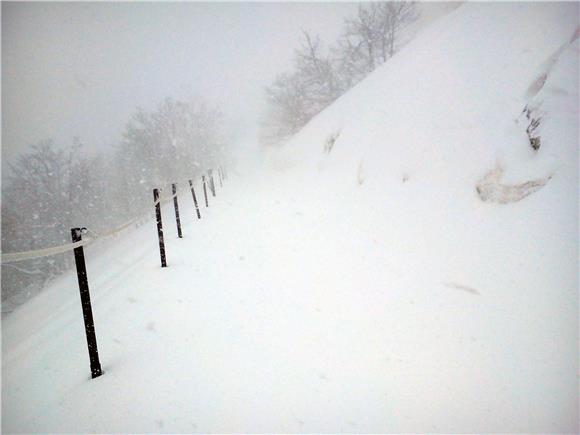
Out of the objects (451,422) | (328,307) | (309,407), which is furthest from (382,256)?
(309,407)

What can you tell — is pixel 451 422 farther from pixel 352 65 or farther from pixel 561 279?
pixel 352 65

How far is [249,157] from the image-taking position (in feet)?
148

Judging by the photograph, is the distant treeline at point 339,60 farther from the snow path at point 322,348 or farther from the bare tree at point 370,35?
the snow path at point 322,348

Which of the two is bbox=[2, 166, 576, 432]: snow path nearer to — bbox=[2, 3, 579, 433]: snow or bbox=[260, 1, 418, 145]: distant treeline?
bbox=[2, 3, 579, 433]: snow

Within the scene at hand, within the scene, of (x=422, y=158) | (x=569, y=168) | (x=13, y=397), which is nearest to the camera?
(x=13, y=397)

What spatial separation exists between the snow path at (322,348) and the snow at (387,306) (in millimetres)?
18

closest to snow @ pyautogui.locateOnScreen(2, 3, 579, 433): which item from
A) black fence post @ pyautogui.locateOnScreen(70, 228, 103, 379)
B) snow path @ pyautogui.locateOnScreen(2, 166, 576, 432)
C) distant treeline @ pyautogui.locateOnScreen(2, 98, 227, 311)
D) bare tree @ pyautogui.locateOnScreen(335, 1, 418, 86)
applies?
snow path @ pyautogui.locateOnScreen(2, 166, 576, 432)

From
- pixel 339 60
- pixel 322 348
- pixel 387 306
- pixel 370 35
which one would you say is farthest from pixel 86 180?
pixel 387 306

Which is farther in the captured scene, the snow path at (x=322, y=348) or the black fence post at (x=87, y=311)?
the black fence post at (x=87, y=311)

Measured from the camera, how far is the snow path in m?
2.23

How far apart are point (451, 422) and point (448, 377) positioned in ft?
1.27

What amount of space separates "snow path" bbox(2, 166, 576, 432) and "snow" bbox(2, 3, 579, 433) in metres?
0.02

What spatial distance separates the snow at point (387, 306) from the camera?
2.28m

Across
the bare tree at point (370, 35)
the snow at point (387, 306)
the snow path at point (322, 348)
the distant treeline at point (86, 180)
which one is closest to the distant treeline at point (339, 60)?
the bare tree at point (370, 35)
